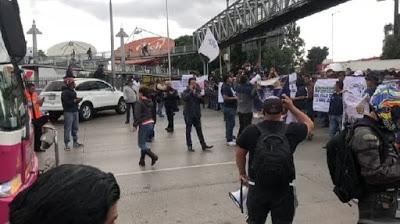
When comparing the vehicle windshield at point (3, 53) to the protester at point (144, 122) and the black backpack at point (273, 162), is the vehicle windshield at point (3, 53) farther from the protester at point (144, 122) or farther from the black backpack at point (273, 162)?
the protester at point (144, 122)

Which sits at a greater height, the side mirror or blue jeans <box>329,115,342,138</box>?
the side mirror

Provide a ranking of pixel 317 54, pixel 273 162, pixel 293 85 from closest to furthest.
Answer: pixel 273 162 < pixel 293 85 < pixel 317 54

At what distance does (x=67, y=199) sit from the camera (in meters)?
1.56

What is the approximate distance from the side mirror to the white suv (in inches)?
661

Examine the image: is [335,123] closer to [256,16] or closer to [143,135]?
[143,135]

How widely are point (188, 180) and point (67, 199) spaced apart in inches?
311

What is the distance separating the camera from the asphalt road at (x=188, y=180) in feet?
23.5

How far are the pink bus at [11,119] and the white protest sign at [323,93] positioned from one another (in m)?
11.1

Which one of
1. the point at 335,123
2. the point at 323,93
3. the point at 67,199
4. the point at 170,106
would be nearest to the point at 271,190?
the point at 67,199

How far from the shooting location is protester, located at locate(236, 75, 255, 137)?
1323cm

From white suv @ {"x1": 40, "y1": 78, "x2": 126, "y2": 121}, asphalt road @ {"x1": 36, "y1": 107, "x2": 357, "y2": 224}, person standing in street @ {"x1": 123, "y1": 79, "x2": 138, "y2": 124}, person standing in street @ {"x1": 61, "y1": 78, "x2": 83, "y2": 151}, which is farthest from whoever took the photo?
white suv @ {"x1": 40, "y1": 78, "x2": 126, "y2": 121}

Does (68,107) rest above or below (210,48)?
below

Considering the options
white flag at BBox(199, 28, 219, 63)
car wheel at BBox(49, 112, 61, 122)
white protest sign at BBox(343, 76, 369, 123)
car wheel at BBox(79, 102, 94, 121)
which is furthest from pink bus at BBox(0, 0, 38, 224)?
white flag at BBox(199, 28, 219, 63)

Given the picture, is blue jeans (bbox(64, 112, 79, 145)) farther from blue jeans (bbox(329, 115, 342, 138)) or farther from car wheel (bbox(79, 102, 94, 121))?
car wheel (bbox(79, 102, 94, 121))
